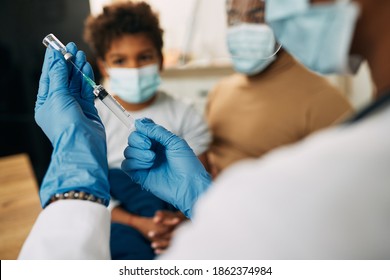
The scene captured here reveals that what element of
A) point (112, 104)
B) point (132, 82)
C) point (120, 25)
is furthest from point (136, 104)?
point (112, 104)

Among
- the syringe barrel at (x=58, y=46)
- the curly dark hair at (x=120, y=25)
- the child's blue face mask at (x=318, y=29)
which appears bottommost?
the curly dark hair at (x=120, y=25)

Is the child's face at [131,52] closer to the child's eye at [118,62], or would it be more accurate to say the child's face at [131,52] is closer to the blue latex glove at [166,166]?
the child's eye at [118,62]

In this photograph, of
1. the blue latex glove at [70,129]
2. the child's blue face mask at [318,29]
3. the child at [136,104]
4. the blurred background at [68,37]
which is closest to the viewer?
the child's blue face mask at [318,29]

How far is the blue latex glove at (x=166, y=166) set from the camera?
0.69 metres

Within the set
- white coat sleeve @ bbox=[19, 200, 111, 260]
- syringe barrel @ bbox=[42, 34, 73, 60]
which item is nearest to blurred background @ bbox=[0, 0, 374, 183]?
syringe barrel @ bbox=[42, 34, 73, 60]

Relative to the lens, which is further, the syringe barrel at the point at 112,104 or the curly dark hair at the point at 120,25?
the curly dark hair at the point at 120,25

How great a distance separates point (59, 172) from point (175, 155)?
20cm

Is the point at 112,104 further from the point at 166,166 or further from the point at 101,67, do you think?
the point at 101,67

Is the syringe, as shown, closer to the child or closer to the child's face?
the child

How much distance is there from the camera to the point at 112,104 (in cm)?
69

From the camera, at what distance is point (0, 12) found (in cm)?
136

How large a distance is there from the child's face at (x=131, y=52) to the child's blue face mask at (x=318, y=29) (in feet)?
1.85

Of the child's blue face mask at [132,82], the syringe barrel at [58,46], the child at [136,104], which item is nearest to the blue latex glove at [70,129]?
the syringe barrel at [58,46]

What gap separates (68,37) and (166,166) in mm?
418
